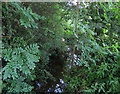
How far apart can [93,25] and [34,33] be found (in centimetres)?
A: 94

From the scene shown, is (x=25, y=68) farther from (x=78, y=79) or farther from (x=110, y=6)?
(x=110, y=6)

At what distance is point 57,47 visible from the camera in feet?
4.85

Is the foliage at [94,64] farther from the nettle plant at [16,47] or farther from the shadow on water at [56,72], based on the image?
the nettle plant at [16,47]

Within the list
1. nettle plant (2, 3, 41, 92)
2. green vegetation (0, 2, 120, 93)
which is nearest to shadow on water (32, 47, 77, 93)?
green vegetation (0, 2, 120, 93)

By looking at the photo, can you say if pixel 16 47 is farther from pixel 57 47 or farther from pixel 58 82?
pixel 58 82

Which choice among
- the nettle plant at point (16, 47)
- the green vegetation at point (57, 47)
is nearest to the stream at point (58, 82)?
the green vegetation at point (57, 47)

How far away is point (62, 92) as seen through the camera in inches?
67.4

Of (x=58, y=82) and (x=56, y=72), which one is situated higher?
(x=56, y=72)

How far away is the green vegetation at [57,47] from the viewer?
0.97 metres

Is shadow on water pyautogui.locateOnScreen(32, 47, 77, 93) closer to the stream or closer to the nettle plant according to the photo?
the stream

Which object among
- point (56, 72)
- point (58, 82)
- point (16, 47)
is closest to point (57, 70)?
point (56, 72)

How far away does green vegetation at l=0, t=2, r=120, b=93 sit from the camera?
0.97 metres

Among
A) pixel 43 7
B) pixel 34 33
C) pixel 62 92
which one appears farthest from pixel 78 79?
pixel 43 7

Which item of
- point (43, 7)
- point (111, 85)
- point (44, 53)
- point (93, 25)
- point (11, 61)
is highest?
point (93, 25)
